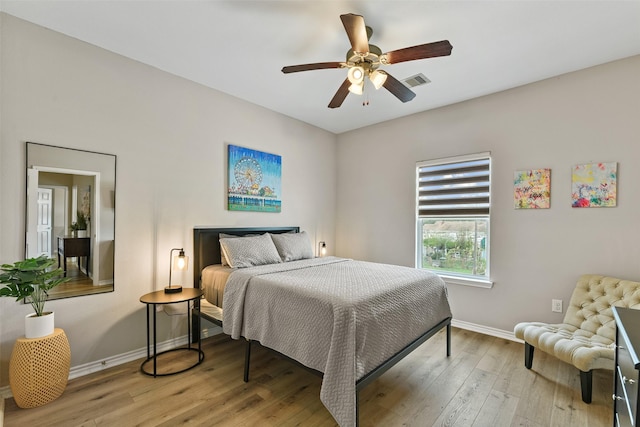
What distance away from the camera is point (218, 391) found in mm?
2201

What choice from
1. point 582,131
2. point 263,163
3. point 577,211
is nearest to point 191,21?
point 263,163

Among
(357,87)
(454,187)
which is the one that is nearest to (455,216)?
(454,187)

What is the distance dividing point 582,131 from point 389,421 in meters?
3.18

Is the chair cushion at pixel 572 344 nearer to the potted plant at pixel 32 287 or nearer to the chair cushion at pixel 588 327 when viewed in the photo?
the chair cushion at pixel 588 327

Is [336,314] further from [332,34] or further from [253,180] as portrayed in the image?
[253,180]

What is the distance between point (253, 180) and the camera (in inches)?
145

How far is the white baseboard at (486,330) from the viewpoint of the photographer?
3.18 meters

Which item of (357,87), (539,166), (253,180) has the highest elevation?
(357,87)

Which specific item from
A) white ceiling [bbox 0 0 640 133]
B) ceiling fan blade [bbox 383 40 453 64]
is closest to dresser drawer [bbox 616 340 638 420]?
ceiling fan blade [bbox 383 40 453 64]

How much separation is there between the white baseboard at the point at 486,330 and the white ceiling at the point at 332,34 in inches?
109

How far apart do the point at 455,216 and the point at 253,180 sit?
8.63 ft

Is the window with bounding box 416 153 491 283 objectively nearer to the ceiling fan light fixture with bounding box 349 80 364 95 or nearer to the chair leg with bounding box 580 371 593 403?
the chair leg with bounding box 580 371 593 403

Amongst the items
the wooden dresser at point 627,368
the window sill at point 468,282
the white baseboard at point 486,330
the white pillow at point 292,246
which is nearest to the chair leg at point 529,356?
the white baseboard at point 486,330

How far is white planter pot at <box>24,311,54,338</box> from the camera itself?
6.54 feet
